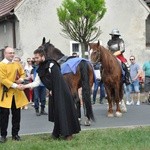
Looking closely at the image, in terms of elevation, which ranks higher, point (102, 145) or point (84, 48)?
point (84, 48)

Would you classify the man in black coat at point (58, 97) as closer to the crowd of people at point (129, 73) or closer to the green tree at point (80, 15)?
the crowd of people at point (129, 73)

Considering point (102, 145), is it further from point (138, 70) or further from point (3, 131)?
point (138, 70)

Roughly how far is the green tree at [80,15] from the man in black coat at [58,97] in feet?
36.3

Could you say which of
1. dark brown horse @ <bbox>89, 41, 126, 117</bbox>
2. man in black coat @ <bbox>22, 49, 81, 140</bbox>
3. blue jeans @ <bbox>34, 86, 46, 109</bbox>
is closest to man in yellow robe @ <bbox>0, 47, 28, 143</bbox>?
man in black coat @ <bbox>22, 49, 81, 140</bbox>

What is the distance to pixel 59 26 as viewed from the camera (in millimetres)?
24672

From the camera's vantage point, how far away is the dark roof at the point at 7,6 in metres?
24.8

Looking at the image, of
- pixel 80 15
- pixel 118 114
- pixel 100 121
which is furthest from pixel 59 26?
pixel 100 121

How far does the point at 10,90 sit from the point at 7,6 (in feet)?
55.6

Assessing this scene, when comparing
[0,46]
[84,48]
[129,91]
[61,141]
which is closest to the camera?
[61,141]

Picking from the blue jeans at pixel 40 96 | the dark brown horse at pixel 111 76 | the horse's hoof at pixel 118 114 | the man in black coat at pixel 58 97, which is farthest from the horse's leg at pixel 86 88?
the blue jeans at pixel 40 96

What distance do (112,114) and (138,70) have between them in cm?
448

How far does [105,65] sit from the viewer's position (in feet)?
45.1

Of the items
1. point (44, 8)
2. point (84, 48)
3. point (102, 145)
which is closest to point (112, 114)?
point (102, 145)

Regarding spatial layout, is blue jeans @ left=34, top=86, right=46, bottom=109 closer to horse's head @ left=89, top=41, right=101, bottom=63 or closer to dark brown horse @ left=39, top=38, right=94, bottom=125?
horse's head @ left=89, top=41, right=101, bottom=63
